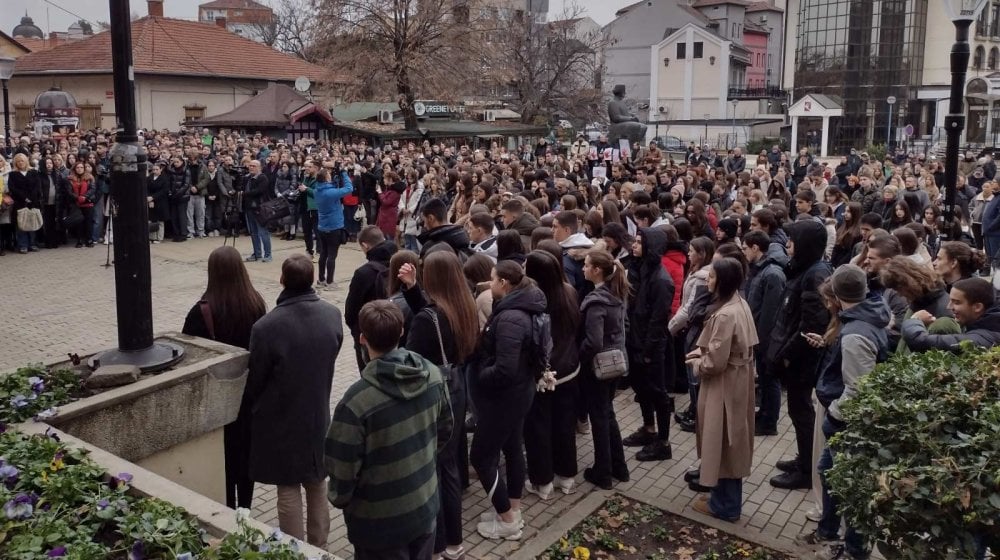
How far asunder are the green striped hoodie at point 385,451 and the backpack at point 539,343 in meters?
1.47

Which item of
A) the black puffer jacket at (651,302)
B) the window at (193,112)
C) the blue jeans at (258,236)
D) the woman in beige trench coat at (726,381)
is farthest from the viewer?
the window at (193,112)

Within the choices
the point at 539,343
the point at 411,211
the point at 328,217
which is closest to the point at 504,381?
the point at 539,343

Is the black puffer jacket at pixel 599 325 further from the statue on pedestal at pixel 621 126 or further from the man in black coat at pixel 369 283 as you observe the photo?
the statue on pedestal at pixel 621 126

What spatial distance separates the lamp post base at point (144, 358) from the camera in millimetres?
4543

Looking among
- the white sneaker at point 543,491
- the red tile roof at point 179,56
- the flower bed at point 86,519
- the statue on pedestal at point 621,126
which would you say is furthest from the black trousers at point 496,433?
the red tile roof at point 179,56

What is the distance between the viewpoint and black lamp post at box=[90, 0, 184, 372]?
14.3ft

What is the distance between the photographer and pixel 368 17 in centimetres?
3638

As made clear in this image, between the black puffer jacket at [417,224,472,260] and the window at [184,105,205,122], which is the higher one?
the window at [184,105,205,122]

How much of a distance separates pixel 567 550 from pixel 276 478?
195cm

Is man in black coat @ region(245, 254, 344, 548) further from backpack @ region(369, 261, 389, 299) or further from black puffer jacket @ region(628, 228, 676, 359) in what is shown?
black puffer jacket @ region(628, 228, 676, 359)

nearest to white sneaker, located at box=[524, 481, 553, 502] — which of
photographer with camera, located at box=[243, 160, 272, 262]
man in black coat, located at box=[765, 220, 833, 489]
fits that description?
man in black coat, located at box=[765, 220, 833, 489]

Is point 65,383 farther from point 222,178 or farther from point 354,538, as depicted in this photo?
point 222,178

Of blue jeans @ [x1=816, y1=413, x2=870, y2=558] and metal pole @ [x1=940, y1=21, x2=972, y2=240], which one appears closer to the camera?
blue jeans @ [x1=816, y1=413, x2=870, y2=558]

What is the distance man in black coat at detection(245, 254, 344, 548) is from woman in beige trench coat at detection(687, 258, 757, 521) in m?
2.49
